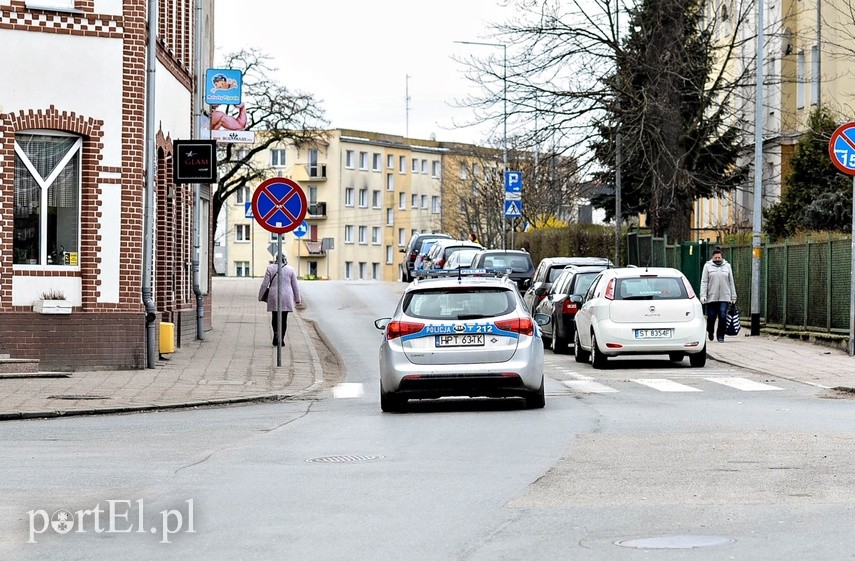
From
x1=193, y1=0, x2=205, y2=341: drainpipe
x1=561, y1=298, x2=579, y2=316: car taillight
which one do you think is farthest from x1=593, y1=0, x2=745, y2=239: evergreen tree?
x1=561, y1=298, x2=579, y2=316: car taillight

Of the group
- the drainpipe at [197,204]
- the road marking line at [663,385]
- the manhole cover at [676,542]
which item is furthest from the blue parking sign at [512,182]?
the manhole cover at [676,542]

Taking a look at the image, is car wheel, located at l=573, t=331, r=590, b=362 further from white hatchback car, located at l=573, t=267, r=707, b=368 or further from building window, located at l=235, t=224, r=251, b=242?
building window, located at l=235, t=224, r=251, b=242

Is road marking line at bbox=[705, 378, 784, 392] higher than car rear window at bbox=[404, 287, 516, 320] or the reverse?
the reverse

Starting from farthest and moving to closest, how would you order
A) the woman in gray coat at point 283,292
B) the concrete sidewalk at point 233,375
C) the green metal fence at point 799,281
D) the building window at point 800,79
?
the building window at point 800,79
the woman in gray coat at point 283,292
the green metal fence at point 799,281
the concrete sidewalk at point 233,375

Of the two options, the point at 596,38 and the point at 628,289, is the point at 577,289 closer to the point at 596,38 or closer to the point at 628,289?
the point at 628,289

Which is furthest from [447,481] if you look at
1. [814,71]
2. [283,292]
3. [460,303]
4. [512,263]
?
[814,71]

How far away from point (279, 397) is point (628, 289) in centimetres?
720

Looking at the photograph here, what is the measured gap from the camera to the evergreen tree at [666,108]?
4031 centimetres

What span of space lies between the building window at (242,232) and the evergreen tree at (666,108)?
96510 mm

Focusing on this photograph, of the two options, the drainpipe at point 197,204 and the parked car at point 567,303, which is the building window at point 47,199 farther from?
the parked car at point 567,303

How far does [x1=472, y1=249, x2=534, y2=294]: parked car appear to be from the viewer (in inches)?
1553

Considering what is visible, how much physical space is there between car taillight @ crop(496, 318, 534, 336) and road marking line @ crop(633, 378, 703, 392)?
366 cm

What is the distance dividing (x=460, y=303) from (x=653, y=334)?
7.77 m

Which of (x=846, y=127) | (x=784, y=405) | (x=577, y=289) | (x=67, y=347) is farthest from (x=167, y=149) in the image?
(x=784, y=405)
